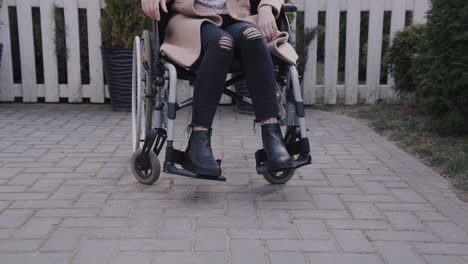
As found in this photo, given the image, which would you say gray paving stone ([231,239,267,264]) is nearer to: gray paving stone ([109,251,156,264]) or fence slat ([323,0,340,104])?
gray paving stone ([109,251,156,264])

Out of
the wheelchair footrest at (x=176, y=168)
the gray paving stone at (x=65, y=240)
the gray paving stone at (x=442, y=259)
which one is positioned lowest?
the gray paving stone at (x=442, y=259)

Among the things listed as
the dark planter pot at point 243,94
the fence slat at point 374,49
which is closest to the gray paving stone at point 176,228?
the dark planter pot at point 243,94

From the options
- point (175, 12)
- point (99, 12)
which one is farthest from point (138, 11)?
point (175, 12)

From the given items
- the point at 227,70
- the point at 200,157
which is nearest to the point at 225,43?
the point at 227,70

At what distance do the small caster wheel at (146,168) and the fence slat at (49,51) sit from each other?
3.10 meters

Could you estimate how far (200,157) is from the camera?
8.30ft

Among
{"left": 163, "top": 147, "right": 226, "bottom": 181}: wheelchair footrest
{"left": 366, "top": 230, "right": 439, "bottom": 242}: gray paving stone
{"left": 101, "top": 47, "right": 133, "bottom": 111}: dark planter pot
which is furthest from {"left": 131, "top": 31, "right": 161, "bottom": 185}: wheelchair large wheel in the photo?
{"left": 101, "top": 47, "right": 133, "bottom": 111}: dark planter pot

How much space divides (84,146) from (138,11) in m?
1.77

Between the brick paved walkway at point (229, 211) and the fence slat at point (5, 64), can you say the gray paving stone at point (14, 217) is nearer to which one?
the brick paved walkway at point (229, 211)

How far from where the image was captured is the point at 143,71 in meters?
3.25

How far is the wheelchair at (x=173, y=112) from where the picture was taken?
258 cm

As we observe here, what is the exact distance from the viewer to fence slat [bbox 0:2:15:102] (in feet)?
17.8

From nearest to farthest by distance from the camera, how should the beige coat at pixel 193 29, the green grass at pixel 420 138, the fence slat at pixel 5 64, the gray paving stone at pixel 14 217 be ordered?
1. the gray paving stone at pixel 14 217
2. the beige coat at pixel 193 29
3. the green grass at pixel 420 138
4. the fence slat at pixel 5 64

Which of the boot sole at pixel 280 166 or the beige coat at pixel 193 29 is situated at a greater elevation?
the beige coat at pixel 193 29
